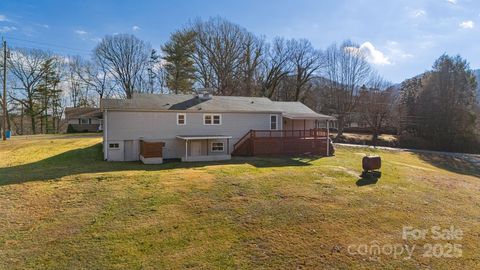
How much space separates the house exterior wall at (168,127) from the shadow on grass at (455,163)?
17310 mm

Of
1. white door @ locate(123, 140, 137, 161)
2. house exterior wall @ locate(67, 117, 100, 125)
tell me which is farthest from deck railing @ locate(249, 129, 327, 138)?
house exterior wall @ locate(67, 117, 100, 125)

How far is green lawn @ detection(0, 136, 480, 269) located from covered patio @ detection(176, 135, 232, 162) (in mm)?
3029

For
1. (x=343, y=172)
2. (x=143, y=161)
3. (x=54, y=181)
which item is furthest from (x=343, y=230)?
(x=143, y=161)

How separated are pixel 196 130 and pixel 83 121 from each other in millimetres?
31605

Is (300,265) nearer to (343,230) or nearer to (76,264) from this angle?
(343,230)

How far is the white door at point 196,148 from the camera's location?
835 inches

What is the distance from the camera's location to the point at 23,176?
13.3 m

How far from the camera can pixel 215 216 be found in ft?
32.6

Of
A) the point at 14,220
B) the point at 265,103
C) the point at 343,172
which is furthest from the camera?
the point at 265,103

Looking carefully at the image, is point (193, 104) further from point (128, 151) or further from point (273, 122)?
point (273, 122)

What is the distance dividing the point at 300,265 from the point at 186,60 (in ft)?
128

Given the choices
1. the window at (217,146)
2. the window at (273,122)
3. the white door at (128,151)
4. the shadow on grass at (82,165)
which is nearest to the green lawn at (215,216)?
the shadow on grass at (82,165)

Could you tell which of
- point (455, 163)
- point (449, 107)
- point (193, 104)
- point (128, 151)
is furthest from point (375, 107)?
point (128, 151)

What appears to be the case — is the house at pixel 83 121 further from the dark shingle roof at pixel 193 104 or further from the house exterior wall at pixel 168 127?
the house exterior wall at pixel 168 127
